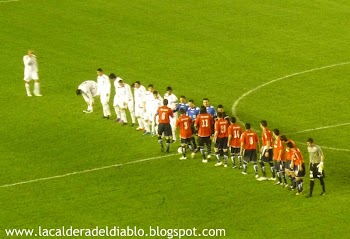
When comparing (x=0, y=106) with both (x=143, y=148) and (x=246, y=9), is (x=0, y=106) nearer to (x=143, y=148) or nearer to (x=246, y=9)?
(x=143, y=148)

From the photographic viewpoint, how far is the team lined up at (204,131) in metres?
43.3

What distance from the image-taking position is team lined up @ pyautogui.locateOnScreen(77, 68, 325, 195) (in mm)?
43344

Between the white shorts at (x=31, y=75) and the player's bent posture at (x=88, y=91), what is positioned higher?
the white shorts at (x=31, y=75)

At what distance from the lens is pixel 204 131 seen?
4647 cm

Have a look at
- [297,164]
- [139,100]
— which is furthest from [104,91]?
[297,164]

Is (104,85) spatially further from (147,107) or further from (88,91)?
(147,107)

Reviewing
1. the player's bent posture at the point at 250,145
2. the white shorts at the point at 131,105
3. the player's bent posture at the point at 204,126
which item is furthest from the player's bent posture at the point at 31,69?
the player's bent posture at the point at 250,145

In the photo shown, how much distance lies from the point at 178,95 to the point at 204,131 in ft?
30.8

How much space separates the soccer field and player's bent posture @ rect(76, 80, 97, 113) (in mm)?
585

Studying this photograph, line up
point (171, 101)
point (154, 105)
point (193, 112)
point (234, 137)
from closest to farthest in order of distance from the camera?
point (234, 137) → point (193, 112) → point (171, 101) → point (154, 105)

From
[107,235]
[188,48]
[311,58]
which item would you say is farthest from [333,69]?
[107,235]

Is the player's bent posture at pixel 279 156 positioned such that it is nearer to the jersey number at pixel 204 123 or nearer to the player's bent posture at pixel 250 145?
the player's bent posture at pixel 250 145

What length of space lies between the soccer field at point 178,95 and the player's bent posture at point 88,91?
23.0 inches

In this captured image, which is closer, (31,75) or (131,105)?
(131,105)
